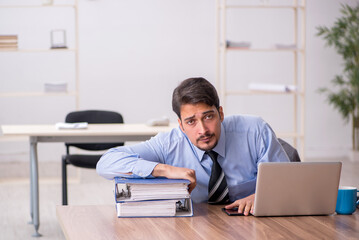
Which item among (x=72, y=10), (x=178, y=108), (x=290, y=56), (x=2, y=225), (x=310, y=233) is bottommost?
(x=2, y=225)

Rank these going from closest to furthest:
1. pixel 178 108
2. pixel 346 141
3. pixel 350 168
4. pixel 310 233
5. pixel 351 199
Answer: pixel 310 233
pixel 351 199
pixel 178 108
pixel 350 168
pixel 346 141

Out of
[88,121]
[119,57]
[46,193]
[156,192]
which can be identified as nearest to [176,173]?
[156,192]

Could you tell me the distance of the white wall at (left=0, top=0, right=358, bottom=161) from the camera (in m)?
6.61

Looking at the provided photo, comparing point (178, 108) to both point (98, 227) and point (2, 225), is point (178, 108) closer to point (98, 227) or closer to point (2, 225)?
point (98, 227)

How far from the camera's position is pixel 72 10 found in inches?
Answer: 261

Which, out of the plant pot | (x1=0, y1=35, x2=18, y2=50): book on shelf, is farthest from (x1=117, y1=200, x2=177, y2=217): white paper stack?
the plant pot

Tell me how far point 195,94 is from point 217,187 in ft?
1.24

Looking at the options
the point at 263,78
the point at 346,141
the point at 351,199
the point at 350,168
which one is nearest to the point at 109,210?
the point at 351,199

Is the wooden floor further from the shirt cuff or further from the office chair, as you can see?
the shirt cuff

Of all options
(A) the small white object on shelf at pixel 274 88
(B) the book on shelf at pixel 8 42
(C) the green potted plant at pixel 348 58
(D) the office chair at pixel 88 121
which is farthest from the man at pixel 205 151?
(C) the green potted plant at pixel 348 58

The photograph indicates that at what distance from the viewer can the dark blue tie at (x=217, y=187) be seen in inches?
86.6

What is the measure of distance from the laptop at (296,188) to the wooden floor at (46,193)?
2180 mm

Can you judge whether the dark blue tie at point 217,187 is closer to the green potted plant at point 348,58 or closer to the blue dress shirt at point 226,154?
the blue dress shirt at point 226,154

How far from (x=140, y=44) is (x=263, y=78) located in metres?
1.60
